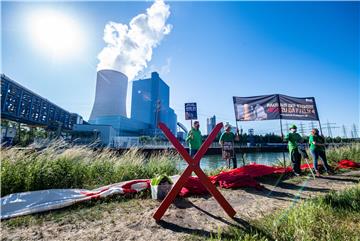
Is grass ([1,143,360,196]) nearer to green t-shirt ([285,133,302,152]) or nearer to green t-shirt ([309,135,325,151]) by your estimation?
green t-shirt ([285,133,302,152])

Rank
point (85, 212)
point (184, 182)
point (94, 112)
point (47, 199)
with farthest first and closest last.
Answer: point (94, 112)
point (47, 199)
point (85, 212)
point (184, 182)

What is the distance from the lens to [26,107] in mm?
39781

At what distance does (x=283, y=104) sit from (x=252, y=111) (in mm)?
1570

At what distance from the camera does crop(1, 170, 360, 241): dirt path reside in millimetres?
2057

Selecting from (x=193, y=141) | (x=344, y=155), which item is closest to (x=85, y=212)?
(x=193, y=141)

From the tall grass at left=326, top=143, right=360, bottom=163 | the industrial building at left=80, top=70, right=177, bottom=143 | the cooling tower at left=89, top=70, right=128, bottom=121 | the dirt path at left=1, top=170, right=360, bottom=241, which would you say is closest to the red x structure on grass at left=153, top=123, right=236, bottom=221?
the dirt path at left=1, top=170, right=360, bottom=241

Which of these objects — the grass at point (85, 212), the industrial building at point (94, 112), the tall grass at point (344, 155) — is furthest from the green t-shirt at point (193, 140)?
the industrial building at point (94, 112)

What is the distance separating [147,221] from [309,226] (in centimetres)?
189

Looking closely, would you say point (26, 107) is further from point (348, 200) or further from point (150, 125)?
point (150, 125)

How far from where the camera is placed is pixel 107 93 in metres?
57.9

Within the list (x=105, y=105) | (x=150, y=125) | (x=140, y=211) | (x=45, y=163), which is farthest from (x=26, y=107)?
(x=150, y=125)

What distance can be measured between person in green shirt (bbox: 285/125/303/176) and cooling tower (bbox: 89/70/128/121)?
190 feet

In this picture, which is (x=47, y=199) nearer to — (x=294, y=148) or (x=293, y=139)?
(x=294, y=148)

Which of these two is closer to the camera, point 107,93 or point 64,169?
point 64,169
